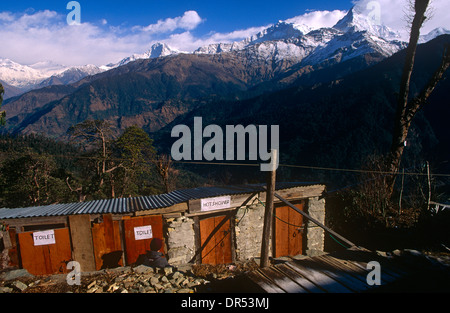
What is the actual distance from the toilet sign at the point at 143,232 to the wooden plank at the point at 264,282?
5.30 m

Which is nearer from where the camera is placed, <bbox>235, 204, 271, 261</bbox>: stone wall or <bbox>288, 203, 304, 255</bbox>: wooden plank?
<bbox>235, 204, 271, 261</bbox>: stone wall

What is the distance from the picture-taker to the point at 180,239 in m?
8.77

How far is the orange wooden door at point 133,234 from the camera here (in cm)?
848

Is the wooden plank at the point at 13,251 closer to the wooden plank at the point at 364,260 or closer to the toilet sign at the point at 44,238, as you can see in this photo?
the toilet sign at the point at 44,238

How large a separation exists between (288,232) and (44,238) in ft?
30.6

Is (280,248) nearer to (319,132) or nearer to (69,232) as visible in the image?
(69,232)

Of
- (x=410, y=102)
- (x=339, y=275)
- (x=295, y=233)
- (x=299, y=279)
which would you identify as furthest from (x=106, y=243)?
(x=410, y=102)

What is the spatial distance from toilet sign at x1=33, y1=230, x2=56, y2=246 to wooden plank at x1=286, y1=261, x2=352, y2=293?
7842 mm

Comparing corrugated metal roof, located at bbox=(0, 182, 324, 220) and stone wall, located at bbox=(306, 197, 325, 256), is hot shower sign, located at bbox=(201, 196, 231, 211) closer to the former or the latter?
corrugated metal roof, located at bbox=(0, 182, 324, 220)

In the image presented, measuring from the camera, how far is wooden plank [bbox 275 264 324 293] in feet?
13.0

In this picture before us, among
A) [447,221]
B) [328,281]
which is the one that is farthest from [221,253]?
[447,221]

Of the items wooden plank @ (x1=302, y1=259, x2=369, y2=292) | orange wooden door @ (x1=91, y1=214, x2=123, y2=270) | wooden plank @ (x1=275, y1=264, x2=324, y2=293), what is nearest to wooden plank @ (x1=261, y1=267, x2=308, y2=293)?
wooden plank @ (x1=275, y1=264, x2=324, y2=293)

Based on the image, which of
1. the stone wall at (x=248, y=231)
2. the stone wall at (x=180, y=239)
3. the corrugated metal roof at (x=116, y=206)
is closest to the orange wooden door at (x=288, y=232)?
the stone wall at (x=248, y=231)
